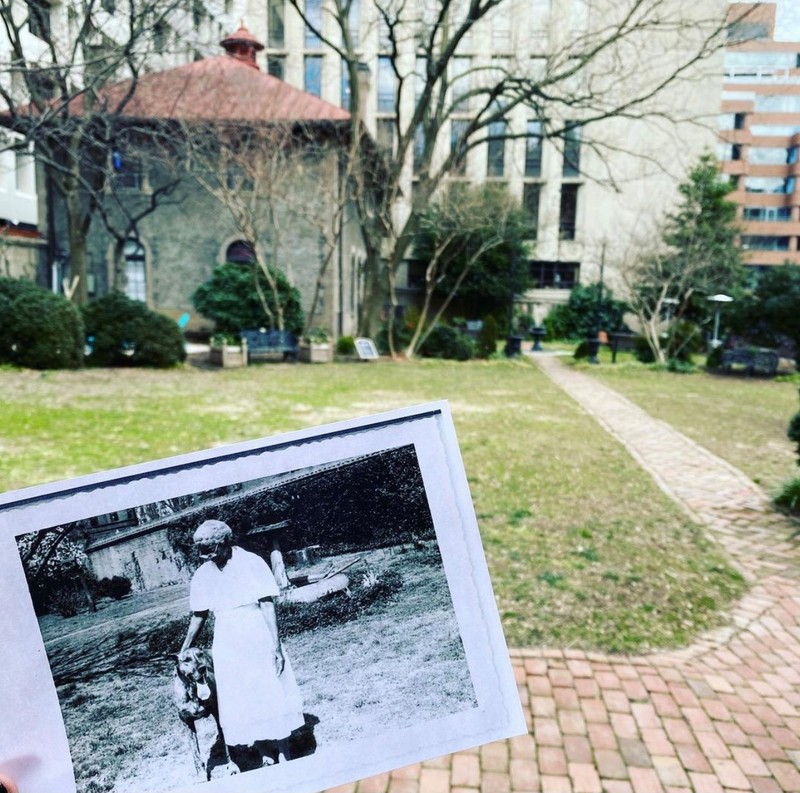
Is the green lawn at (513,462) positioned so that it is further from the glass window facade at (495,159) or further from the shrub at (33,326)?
the glass window facade at (495,159)

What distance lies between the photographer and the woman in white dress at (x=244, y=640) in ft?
2.57

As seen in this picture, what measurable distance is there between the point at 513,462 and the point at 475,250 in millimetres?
24581

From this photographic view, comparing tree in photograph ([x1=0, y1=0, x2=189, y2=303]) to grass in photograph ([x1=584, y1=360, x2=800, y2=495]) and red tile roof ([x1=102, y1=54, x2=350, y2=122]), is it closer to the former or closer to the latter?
red tile roof ([x1=102, y1=54, x2=350, y2=122])

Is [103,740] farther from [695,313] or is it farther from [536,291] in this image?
[536,291]

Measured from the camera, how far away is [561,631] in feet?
13.4

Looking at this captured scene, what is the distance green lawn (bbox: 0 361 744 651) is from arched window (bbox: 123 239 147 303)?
380 inches

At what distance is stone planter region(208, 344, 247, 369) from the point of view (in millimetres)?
17141

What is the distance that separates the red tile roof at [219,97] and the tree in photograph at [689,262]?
11422 millimetres

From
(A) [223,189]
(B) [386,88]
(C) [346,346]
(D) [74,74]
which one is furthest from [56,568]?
(B) [386,88]

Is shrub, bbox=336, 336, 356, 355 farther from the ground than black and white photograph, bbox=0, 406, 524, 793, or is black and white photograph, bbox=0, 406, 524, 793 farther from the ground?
black and white photograph, bbox=0, 406, 524, 793

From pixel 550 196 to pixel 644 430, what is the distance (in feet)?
96.4

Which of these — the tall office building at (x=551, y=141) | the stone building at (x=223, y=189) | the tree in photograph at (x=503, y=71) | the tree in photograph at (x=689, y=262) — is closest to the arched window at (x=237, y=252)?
the stone building at (x=223, y=189)

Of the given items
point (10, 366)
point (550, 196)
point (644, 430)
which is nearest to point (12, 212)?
point (10, 366)

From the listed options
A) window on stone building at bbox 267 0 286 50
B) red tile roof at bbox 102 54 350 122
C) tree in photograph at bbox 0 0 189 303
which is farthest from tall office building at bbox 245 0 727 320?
tree in photograph at bbox 0 0 189 303
